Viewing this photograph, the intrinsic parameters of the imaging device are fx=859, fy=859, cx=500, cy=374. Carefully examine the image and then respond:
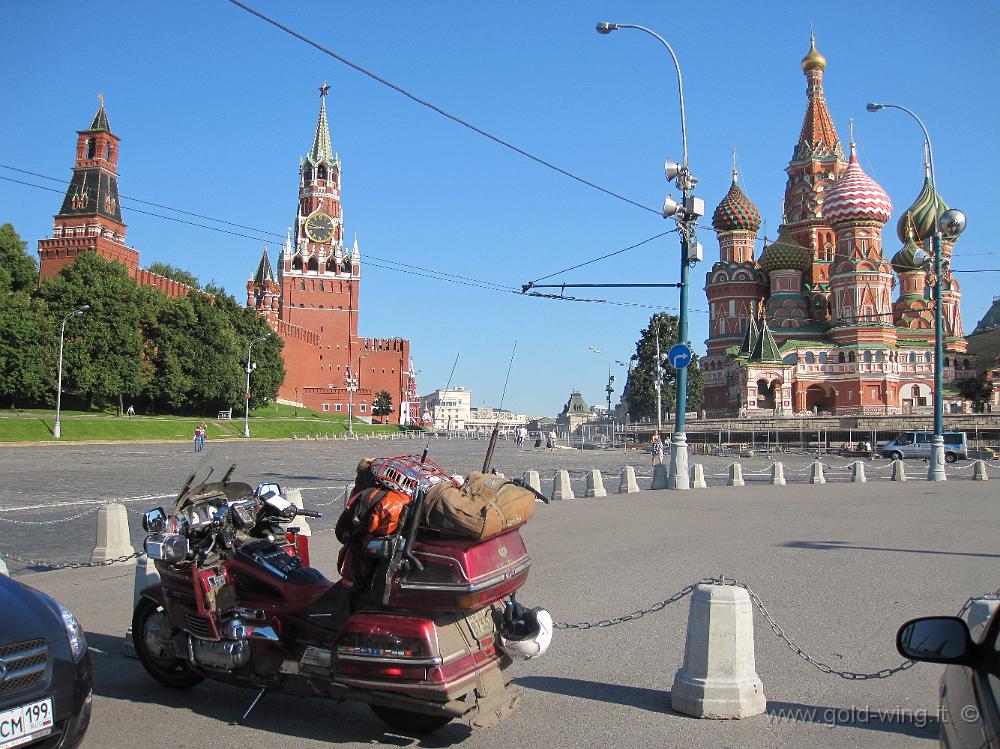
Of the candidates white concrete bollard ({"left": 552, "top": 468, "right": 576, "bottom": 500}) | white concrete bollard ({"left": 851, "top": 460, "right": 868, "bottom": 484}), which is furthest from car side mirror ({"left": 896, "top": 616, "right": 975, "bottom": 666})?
white concrete bollard ({"left": 851, "top": 460, "right": 868, "bottom": 484})

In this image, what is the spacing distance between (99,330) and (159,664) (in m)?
56.5

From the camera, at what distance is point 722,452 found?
5038 centimetres

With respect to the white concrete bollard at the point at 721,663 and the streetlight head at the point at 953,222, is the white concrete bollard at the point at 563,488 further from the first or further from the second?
the white concrete bollard at the point at 721,663

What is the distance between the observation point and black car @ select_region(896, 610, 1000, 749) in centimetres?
245

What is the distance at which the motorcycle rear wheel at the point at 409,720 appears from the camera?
4.51 meters

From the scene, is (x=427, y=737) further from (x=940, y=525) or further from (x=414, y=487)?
(x=940, y=525)

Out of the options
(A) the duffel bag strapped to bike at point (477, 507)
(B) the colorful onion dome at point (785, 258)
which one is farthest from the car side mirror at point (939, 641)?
(B) the colorful onion dome at point (785, 258)

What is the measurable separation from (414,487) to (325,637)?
0.97m

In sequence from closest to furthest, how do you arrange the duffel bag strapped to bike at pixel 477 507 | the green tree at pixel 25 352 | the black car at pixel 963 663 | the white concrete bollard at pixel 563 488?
the black car at pixel 963 663
the duffel bag strapped to bike at pixel 477 507
the white concrete bollard at pixel 563 488
the green tree at pixel 25 352

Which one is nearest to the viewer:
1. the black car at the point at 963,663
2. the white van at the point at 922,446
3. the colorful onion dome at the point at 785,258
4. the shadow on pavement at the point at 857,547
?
the black car at the point at 963,663

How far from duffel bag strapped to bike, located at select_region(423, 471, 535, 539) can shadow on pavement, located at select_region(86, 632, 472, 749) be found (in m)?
1.21

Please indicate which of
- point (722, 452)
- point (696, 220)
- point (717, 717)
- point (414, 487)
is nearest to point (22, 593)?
point (414, 487)

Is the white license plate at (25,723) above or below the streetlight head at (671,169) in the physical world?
below

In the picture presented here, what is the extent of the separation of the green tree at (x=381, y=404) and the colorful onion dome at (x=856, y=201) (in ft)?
202
